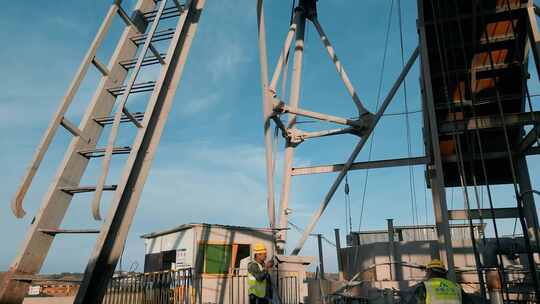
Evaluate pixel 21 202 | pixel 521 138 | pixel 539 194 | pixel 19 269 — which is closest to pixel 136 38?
pixel 21 202

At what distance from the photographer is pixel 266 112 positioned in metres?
14.0

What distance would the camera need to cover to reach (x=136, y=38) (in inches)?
226

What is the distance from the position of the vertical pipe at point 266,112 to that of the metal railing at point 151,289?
11.9 feet

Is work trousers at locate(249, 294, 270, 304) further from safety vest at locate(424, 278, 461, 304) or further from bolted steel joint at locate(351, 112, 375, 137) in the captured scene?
bolted steel joint at locate(351, 112, 375, 137)

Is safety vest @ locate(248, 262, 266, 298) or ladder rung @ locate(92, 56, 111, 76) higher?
ladder rung @ locate(92, 56, 111, 76)

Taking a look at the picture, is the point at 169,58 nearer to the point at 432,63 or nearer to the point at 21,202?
the point at 21,202

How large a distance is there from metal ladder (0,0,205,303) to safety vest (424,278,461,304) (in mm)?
3622

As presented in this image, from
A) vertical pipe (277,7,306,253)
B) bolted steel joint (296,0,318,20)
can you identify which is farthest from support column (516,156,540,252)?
bolted steel joint (296,0,318,20)

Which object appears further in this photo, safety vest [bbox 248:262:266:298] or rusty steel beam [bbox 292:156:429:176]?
rusty steel beam [bbox 292:156:429:176]

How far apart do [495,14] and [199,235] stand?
1005 centimetres

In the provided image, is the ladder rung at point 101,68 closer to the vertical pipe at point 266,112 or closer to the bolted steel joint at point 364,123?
the vertical pipe at point 266,112

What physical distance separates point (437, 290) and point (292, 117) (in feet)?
34.7

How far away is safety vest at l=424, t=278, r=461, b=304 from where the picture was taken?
4.78 metres

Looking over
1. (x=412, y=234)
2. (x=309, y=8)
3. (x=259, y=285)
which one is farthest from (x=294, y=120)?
(x=412, y=234)
